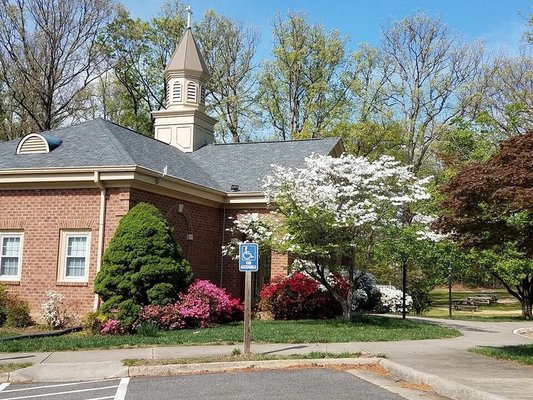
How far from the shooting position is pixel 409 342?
15.0 meters

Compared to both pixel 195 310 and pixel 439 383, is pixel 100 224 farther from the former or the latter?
pixel 439 383

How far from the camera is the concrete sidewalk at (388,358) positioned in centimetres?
959

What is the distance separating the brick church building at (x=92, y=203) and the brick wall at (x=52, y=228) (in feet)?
0.09

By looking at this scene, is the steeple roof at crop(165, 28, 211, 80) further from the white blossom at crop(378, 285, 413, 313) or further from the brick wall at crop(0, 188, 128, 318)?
the white blossom at crop(378, 285, 413, 313)

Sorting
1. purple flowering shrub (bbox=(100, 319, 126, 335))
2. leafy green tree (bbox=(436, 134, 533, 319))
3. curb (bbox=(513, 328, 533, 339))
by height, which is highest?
leafy green tree (bbox=(436, 134, 533, 319))

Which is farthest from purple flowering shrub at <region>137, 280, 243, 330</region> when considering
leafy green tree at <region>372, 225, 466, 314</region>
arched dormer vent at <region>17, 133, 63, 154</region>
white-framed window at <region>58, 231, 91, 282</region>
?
arched dormer vent at <region>17, 133, 63, 154</region>

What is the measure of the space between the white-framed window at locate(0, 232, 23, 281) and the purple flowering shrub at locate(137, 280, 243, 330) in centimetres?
488

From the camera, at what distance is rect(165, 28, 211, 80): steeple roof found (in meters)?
28.8

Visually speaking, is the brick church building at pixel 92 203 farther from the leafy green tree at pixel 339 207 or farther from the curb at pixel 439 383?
the curb at pixel 439 383

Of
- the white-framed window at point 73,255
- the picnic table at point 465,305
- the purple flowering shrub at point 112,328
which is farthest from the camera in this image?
the picnic table at point 465,305

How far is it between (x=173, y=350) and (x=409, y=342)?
18.6 ft

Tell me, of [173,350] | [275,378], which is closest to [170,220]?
[173,350]

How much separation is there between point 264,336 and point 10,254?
27.9 ft

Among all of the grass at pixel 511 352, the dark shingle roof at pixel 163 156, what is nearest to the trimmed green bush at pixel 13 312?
the dark shingle roof at pixel 163 156
